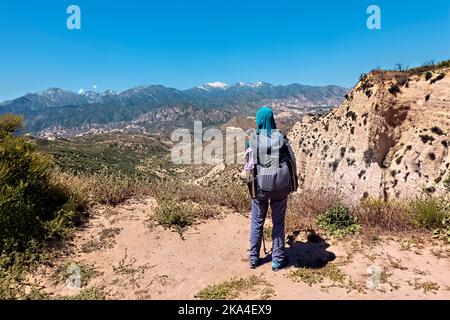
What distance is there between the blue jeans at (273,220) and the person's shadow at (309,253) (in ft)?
1.19

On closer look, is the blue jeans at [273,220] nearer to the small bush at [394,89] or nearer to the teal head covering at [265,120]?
the teal head covering at [265,120]

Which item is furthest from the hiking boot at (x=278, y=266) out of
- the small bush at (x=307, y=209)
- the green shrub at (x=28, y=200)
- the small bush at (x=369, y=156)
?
the small bush at (x=369, y=156)

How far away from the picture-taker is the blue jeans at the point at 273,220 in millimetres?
4941

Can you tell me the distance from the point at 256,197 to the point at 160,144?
192368 mm

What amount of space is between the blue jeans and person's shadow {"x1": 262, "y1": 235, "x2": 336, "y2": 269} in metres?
0.36

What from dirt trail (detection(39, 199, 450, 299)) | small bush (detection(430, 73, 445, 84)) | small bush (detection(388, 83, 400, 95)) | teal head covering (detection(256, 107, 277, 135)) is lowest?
dirt trail (detection(39, 199, 450, 299))

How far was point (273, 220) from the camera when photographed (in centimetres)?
510

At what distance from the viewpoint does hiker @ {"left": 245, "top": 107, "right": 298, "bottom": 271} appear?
4.79 metres

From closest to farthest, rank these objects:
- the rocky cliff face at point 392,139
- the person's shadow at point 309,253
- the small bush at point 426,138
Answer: the person's shadow at point 309,253
the rocky cliff face at point 392,139
the small bush at point 426,138

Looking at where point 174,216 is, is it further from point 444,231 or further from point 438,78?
point 438,78

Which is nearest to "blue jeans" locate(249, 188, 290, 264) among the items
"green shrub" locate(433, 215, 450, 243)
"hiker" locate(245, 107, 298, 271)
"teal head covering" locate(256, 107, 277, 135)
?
"hiker" locate(245, 107, 298, 271)

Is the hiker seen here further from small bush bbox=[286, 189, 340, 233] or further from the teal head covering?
small bush bbox=[286, 189, 340, 233]

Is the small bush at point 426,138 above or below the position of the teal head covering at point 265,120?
below
